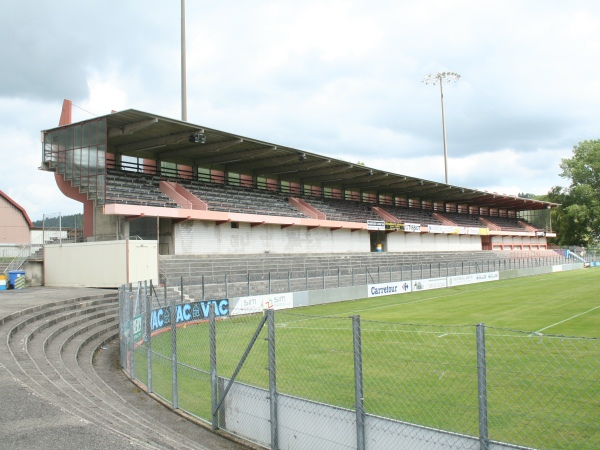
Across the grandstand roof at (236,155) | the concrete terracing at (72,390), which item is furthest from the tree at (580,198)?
the concrete terracing at (72,390)

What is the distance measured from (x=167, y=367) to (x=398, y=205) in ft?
172

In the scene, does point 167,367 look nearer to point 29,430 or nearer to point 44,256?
point 29,430

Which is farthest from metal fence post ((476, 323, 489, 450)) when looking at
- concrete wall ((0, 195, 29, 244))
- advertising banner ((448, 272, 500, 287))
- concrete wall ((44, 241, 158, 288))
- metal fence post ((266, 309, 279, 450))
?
concrete wall ((0, 195, 29, 244))

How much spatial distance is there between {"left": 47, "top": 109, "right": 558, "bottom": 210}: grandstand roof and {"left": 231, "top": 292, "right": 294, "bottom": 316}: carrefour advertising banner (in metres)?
11.0

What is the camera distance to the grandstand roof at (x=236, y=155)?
29.0 m

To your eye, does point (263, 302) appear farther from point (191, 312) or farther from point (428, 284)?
point (428, 284)

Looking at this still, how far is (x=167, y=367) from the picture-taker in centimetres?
1044

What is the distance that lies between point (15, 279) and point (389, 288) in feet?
68.7

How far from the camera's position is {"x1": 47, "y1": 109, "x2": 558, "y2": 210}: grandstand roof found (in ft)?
95.2

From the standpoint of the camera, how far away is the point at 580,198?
300 ft

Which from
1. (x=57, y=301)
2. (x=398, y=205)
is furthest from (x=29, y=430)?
(x=398, y=205)

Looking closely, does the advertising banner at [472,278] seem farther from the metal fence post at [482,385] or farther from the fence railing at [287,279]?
the metal fence post at [482,385]

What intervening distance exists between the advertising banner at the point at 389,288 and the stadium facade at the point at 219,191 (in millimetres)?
8881

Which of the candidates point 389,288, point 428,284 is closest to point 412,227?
point 428,284
